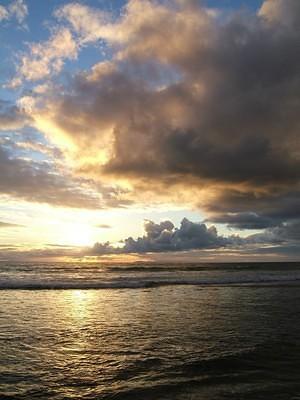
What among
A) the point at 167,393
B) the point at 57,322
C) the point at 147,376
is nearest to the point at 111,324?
the point at 57,322

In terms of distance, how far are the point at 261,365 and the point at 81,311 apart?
34.0 feet

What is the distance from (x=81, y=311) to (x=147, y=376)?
9.99 m

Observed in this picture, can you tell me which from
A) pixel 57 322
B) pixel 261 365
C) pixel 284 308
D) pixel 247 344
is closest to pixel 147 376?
pixel 261 365

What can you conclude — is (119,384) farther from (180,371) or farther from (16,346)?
(16,346)

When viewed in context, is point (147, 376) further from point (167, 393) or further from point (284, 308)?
point (284, 308)

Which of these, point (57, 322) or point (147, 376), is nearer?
point (147, 376)

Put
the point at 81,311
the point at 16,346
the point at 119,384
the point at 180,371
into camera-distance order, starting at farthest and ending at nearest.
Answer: the point at 81,311
the point at 16,346
the point at 180,371
the point at 119,384

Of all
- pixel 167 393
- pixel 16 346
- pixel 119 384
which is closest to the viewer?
pixel 167 393

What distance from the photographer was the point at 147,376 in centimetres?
792

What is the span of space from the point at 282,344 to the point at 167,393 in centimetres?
516

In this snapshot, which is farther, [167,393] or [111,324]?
[111,324]

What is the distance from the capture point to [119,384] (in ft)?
24.5


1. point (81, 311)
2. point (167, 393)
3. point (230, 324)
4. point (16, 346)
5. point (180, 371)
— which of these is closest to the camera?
point (167, 393)

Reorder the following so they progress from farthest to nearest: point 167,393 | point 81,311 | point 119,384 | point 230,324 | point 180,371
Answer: point 81,311 → point 230,324 → point 180,371 → point 119,384 → point 167,393
